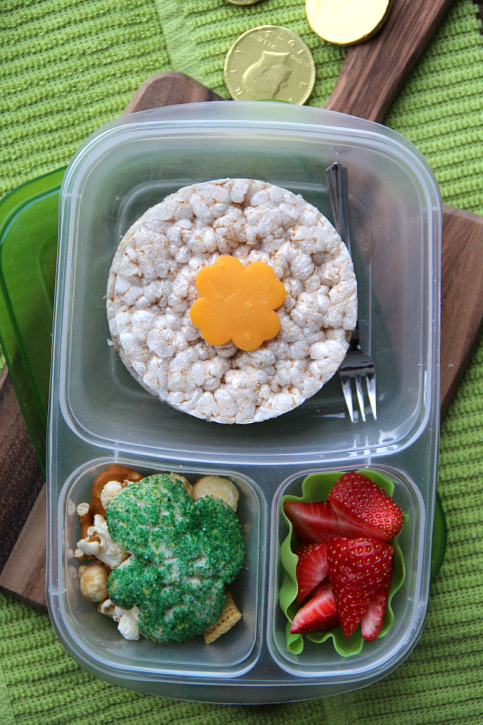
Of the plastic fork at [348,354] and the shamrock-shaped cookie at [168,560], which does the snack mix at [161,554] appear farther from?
the plastic fork at [348,354]

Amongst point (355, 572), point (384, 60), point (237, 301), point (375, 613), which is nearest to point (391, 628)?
point (375, 613)

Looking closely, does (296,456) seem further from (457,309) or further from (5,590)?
(5,590)

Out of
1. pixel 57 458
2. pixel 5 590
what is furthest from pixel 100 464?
pixel 5 590

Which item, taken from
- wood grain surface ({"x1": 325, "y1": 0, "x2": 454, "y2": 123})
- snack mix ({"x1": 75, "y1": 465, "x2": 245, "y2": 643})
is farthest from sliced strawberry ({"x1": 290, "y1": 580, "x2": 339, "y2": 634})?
wood grain surface ({"x1": 325, "y1": 0, "x2": 454, "y2": 123})

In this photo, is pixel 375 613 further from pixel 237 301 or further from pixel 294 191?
pixel 294 191

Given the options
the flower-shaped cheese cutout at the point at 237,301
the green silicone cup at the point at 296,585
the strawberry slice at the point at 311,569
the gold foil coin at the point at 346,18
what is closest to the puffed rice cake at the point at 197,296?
the flower-shaped cheese cutout at the point at 237,301

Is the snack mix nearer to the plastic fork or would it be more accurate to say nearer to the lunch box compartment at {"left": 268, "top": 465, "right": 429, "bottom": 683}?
the lunch box compartment at {"left": 268, "top": 465, "right": 429, "bottom": 683}
